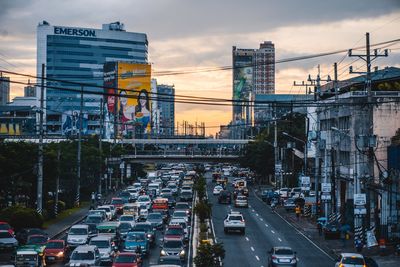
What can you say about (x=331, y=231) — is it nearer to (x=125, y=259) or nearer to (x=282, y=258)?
(x=282, y=258)

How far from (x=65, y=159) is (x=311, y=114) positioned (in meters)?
38.8

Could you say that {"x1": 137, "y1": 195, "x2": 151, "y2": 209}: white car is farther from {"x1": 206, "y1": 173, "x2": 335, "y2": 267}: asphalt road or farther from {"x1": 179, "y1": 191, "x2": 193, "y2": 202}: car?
{"x1": 179, "y1": 191, "x2": 193, "y2": 202}: car

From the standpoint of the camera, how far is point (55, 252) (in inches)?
1674

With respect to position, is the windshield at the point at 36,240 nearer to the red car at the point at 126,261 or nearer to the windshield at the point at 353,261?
the red car at the point at 126,261

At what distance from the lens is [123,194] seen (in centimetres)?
9125

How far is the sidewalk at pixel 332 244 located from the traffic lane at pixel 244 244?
3.95 m

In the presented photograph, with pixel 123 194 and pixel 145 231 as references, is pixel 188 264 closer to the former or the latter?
pixel 145 231

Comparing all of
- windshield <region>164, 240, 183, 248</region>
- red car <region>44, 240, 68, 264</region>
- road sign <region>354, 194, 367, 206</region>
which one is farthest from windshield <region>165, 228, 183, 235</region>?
road sign <region>354, 194, 367, 206</region>

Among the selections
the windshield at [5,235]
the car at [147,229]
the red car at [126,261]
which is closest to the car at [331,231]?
the car at [147,229]

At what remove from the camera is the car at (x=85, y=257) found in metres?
38.0

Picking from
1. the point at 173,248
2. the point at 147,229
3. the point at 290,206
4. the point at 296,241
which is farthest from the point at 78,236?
the point at 290,206

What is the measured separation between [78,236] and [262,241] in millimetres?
14126

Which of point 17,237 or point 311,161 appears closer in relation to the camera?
point 17,237

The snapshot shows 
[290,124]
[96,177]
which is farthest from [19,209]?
[290,124]
